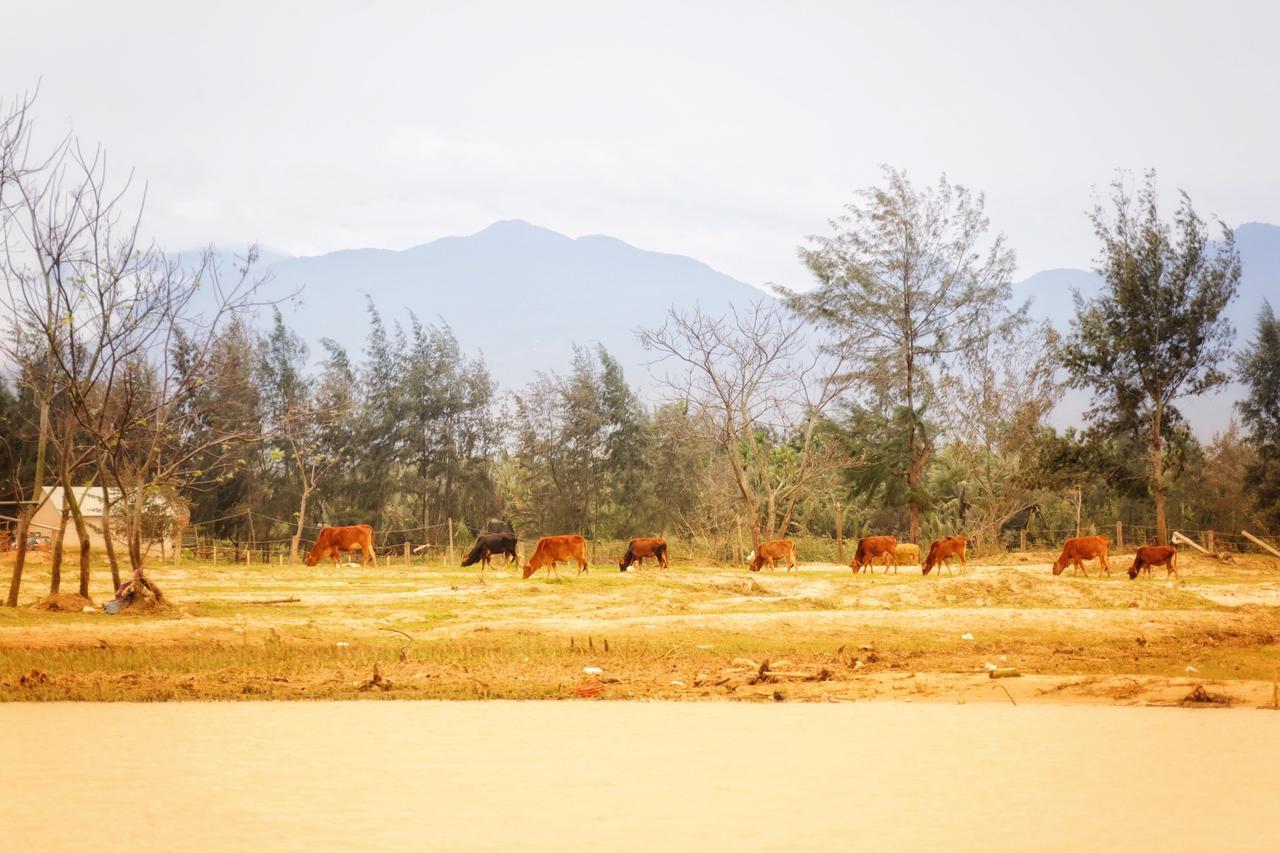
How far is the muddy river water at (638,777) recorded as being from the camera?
7094 millimetres

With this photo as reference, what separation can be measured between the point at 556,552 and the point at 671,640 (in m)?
11.2

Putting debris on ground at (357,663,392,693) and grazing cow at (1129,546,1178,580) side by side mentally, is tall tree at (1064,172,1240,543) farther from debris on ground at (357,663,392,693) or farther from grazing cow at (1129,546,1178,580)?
debris on ground at (357,663,392,693)

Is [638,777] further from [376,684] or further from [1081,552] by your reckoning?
[1081,552]

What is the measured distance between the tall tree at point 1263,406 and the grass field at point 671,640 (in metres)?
21.2

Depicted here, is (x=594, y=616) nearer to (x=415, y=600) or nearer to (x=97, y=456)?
(x=415, y=600)

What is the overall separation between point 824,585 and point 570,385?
115ft

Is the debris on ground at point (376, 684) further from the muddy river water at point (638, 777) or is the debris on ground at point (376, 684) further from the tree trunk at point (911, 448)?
the tree trunk at point (911, 448)

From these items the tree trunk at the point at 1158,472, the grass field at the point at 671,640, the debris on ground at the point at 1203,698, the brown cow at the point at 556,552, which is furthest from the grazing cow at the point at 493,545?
the debris on ground at the point at 1203,698

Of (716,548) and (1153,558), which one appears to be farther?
(716,548)

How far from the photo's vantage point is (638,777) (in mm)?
8805

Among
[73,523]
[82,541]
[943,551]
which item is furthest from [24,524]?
[73,523]

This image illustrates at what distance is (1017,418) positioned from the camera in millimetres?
48375

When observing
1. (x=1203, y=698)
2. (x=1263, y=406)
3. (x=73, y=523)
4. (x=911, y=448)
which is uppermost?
(x=1263, y=406)

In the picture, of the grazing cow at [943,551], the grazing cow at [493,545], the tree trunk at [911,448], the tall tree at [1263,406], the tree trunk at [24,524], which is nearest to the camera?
the tree trunk at [24,524]
